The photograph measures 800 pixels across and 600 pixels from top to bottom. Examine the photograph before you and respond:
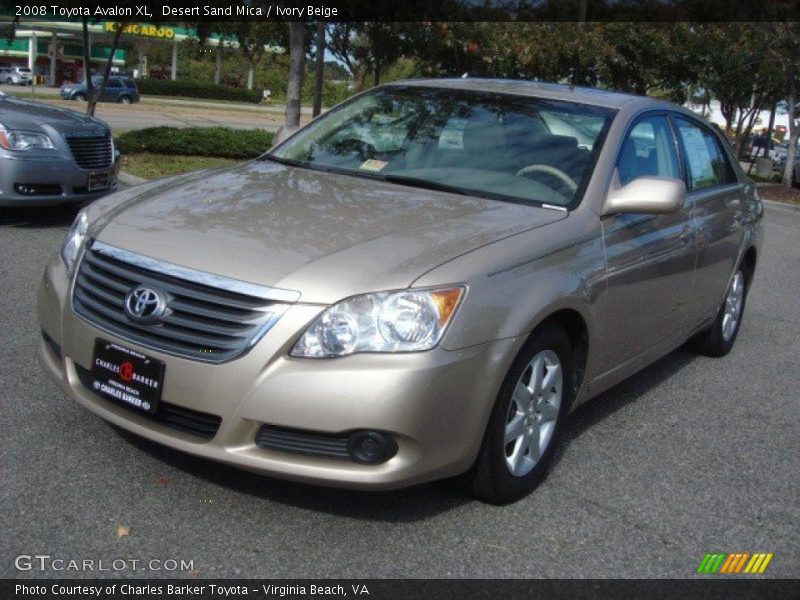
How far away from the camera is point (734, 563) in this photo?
138 inches

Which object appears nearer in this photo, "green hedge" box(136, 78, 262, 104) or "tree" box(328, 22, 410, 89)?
"tree" box(328, 22, 410, 89)

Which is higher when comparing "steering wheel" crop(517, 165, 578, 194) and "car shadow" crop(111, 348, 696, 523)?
"steering wheel" crop(517, 165, 578, 194)

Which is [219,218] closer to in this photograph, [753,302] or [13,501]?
[13,501]

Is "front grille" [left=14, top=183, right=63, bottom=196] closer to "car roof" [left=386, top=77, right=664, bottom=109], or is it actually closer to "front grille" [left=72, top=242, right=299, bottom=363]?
"car roof" [left=386, top=77, right=664, bottom=109]

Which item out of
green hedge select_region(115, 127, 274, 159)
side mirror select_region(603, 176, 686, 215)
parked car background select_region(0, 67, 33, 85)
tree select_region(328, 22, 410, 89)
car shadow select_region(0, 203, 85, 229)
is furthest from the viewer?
parked car background select_region(0, 67, 33, 85)

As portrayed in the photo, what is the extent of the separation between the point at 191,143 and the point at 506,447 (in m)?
12.1

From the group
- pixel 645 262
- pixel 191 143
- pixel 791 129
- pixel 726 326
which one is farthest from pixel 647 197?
pixel 791 129

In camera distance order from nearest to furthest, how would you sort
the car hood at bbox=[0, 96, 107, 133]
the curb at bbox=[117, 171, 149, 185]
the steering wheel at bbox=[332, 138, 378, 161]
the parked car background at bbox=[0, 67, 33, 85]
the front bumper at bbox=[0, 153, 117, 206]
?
the steering wheel at bbox=[332, 138, 378, 161]
the front bumper at bbox=[0, 153, 117, 206]
the car hood at bbox=[0, 96, 107, 133]
the curb at bbox=[117, 171, 149, 185]
the parked car background at bbox=[0, 67, 33, 85]

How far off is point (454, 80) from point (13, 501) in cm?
321

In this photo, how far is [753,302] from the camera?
855cm

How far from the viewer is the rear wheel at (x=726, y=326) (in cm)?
614

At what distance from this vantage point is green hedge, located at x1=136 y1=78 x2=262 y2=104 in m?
58.4

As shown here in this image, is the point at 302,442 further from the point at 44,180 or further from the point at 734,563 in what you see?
the point at 44,180

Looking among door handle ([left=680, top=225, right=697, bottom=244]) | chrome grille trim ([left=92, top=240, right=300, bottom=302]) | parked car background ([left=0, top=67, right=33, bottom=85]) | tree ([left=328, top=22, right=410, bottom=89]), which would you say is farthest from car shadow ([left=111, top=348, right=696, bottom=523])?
parked car background ([left=0, top=67, right=33, bottom=85])
